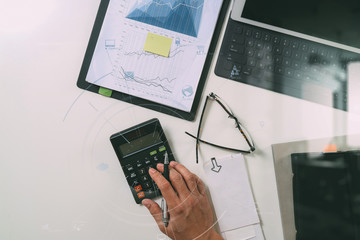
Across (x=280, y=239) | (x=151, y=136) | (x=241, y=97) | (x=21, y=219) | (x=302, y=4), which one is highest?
(x=302, y=4)

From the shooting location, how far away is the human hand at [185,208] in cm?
62

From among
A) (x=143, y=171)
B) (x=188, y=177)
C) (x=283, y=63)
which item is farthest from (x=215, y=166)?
(x=283, y=63)

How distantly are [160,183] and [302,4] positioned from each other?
1.64ft

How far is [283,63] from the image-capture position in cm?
63

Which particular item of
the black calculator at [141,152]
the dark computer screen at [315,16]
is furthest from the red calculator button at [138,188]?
the dark computer screen at [315,16]

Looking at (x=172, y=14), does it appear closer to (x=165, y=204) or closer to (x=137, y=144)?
(x=137, y=144)

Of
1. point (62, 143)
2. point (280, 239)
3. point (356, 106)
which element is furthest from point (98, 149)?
point (356, 106)

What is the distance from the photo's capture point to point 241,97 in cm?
65

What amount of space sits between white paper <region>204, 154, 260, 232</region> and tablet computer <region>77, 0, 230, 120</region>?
17 cm

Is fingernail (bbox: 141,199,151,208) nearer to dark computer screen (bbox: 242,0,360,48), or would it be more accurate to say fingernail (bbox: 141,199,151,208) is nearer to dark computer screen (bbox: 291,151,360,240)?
dark computer screen (bbox: 291,151,360,240)

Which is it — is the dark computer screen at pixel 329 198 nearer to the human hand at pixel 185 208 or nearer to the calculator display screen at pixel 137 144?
the human hand at pixel 185 208

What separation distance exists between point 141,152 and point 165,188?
0.34ft

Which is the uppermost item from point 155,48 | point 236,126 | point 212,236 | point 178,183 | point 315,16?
point 315,16

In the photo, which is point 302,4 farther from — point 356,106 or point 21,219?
point 21,219
